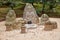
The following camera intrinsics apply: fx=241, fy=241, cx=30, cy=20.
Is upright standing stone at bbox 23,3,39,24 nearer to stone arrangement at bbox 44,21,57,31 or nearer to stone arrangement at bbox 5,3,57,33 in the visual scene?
stone arrangement at bbox 5,3,57,33

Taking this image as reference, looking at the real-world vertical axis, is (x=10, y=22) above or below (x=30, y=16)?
below

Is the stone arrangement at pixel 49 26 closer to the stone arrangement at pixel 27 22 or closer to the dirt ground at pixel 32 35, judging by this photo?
the stone arrangement at pixel 27 22

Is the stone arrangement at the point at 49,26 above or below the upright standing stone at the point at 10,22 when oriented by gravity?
below

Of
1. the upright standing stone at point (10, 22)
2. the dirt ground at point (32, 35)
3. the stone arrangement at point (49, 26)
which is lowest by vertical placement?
the dirt ground at point (32, 35)

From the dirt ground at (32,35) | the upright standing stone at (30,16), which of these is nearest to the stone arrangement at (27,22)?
the upright standing stone at (30,16)

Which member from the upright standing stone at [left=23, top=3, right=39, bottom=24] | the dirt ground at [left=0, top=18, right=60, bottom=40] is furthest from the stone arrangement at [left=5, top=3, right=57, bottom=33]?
the dirt ground at [left=0, top=18, right=60, bottom=40]

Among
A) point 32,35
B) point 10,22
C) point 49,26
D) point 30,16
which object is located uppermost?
point 30,16

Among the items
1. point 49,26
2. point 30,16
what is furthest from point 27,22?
point 49,26

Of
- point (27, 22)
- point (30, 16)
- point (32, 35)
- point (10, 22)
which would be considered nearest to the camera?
point (32, 35)

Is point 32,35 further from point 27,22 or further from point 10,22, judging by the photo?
point 27,22

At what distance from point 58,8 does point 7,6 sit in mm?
3214

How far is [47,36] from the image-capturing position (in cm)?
884

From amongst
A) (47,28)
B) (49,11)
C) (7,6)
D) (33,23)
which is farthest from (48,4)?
(47,28)

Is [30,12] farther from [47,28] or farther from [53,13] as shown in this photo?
[53,13]
